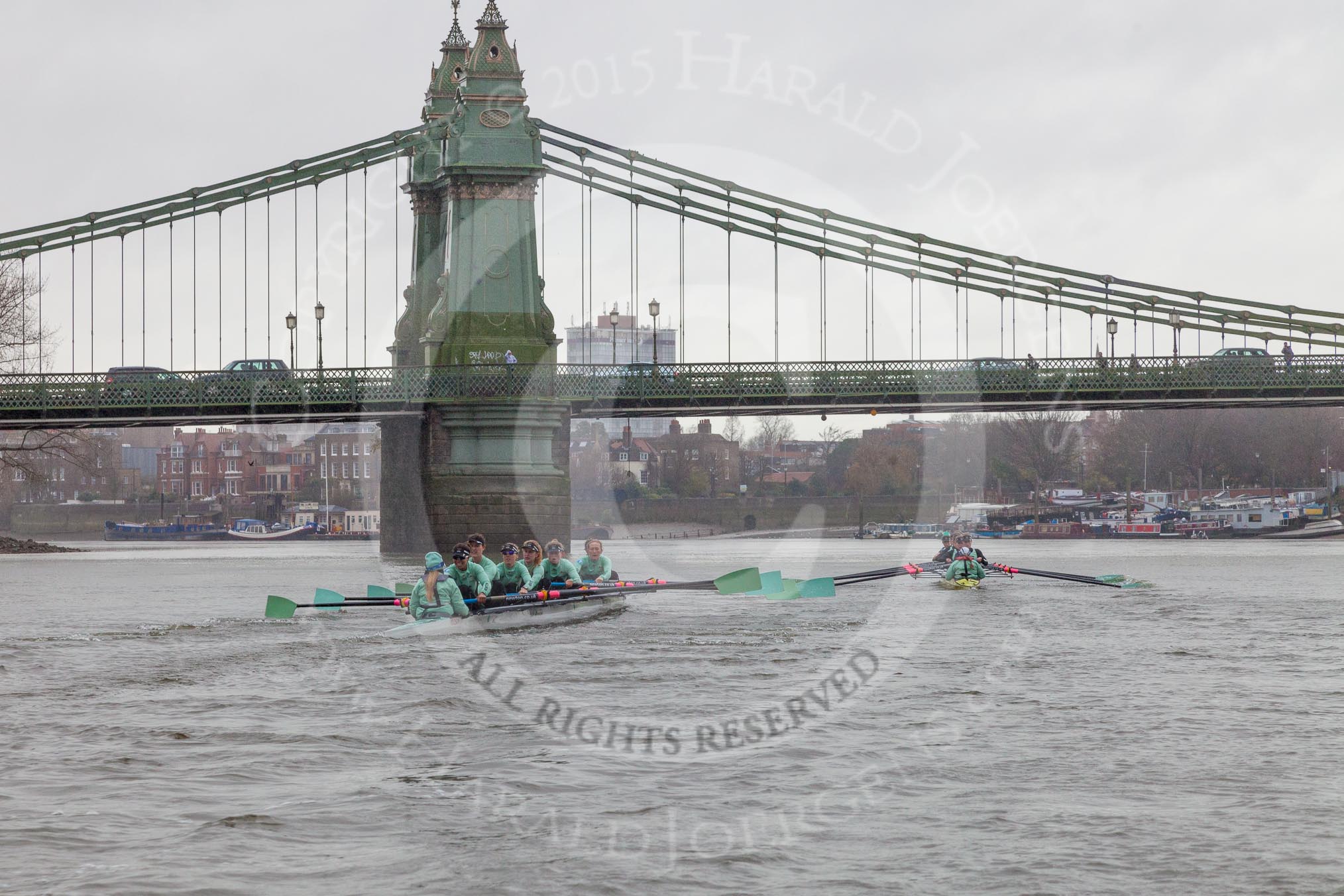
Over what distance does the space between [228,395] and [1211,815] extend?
46696 millimetres

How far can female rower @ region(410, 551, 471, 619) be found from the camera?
87.9 feet

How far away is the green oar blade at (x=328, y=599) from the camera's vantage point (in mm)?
30344

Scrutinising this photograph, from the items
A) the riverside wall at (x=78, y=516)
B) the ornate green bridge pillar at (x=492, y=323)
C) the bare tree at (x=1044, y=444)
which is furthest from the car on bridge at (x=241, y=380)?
the riverside wall at (x=78, y=516)

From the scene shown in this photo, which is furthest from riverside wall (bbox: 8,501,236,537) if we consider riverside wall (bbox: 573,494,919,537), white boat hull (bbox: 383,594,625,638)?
white boat hull (bbox: 383,594,625,638)

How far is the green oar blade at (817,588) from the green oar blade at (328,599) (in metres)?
9.94

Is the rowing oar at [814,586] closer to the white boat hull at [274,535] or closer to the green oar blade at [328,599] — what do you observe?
the green oar blade at [328,599]

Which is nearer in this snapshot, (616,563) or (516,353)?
(516,353)

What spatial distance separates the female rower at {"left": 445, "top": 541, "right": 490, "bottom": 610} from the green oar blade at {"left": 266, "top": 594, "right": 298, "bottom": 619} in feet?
13.7

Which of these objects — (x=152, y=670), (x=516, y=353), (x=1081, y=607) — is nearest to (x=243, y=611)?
(x=152, y=670)

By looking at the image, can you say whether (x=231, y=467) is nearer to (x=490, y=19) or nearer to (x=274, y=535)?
(x=274, y=535)

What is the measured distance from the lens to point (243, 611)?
35.2 metres

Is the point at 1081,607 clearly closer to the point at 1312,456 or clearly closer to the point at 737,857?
the point at 737,857

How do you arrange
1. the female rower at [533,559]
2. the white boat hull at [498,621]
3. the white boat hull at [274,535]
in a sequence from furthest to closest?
the white boat hull at [274,535], the female rower at [533,559], the white boat hull at [498,621]

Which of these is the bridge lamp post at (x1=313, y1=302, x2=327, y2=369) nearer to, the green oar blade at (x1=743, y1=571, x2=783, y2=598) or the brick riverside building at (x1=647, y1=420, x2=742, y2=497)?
the green oar blade at (x1=743, y1=571, x2=783, y2=598)
